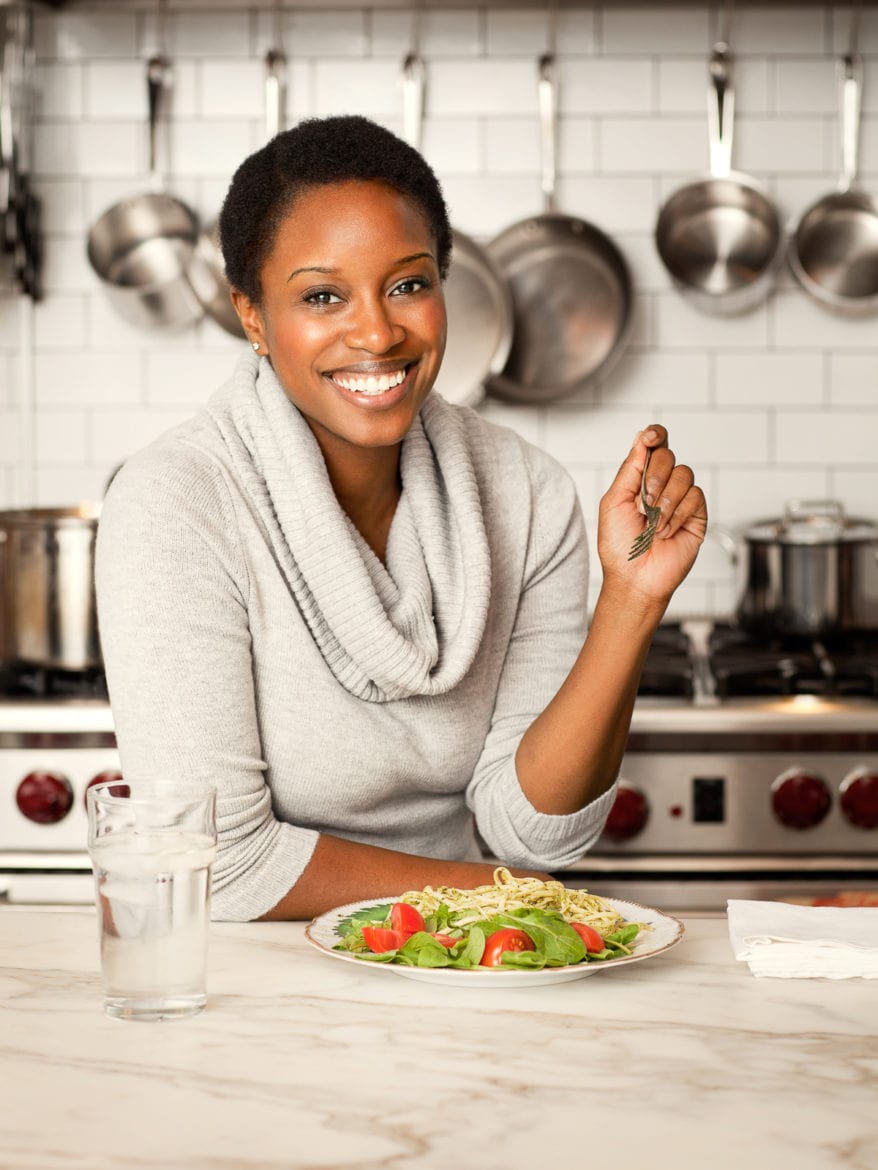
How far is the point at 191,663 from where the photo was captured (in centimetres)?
130

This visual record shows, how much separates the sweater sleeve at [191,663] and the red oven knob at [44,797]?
2.62 feet

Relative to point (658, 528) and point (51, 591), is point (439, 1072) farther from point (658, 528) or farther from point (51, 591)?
point (51, 591)

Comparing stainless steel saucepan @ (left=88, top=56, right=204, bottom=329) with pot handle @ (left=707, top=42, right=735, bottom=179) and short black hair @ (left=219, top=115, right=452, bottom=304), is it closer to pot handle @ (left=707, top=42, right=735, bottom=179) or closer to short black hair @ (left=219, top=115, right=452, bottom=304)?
pot handle @ (left=707, top=42, right=735, bottom=179)

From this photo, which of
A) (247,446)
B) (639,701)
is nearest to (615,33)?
(639,701)

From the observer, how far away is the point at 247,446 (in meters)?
1.47

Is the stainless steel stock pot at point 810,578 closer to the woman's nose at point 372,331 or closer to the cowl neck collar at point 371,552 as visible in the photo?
the cowl neck collar at point 371,552

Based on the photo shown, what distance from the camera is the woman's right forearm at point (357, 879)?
126cm

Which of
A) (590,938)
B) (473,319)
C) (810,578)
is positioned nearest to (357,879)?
(590,938)

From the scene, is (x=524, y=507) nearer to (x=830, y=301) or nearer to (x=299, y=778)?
(x=299, y=778)

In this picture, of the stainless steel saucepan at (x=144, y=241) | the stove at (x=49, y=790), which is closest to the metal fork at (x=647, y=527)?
the stove at (x=49, y=790)

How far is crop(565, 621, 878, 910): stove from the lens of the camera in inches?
80.5

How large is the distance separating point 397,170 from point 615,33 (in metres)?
1.39

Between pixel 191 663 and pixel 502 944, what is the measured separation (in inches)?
17.6

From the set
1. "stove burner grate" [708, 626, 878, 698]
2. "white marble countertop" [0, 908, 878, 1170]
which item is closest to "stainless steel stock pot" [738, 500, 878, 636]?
"stove burner grate" [708, 626, 878, 698]
